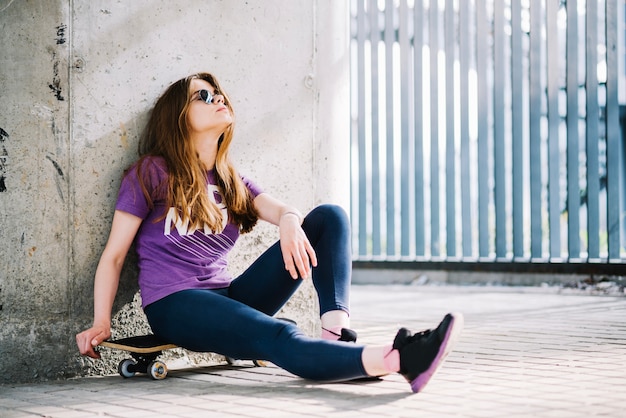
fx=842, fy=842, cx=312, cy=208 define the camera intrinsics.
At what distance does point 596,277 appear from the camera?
6965 mm

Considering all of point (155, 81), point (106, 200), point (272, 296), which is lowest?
point (272, 296)

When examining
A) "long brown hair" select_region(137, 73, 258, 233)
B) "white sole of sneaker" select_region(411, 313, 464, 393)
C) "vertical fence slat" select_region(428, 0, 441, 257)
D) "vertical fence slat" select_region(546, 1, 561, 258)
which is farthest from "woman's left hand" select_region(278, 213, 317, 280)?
"vertical fence slat" select_region(428, 0, 441, 257)

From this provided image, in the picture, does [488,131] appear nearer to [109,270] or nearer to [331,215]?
[331,215]

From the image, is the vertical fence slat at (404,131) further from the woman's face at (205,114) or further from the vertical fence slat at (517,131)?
the woman's face at (205,114)

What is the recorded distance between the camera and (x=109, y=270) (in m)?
3.16

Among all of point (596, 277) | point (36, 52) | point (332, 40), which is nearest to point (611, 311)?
point (596, 277)

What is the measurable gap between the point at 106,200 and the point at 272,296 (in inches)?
30.3

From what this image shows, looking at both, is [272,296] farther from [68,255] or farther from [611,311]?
[611,311]

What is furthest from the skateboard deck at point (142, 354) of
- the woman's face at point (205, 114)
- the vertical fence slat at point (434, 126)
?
the vertical fence slat at point (434, 126)

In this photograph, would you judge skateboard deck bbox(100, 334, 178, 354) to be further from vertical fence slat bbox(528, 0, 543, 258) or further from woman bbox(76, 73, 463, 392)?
vertical fence slat bbox(528, 0, 543, 258)

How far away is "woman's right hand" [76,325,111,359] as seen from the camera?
309cm

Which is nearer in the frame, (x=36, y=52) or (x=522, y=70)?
(x=36, y=52)

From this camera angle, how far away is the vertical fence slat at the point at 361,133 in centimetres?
839

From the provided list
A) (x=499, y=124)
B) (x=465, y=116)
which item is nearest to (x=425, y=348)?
(x=499, y=124)
